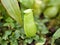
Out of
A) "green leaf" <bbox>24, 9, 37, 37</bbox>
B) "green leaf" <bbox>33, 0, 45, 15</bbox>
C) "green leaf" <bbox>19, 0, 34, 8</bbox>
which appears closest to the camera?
"green leaf" <bbox>24, 9, 37, 37</bbox>

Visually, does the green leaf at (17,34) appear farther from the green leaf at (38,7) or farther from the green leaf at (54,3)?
the green leaf at (54,3)

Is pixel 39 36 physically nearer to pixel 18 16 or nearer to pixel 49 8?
pixel 18 16

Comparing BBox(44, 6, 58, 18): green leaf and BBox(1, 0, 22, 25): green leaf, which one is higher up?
BBox(1, 0, 22, 25): green leaf

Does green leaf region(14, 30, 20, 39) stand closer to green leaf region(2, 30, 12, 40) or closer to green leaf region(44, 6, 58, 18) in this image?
green leaf region(2, 30, 12, 40)

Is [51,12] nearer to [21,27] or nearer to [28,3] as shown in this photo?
[28,3]

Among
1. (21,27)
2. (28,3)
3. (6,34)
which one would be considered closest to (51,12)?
(28,3)

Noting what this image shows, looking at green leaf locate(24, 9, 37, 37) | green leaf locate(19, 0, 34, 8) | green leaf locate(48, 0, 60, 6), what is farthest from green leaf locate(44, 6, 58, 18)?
green leaf locate(24, 9, 37, 37)
